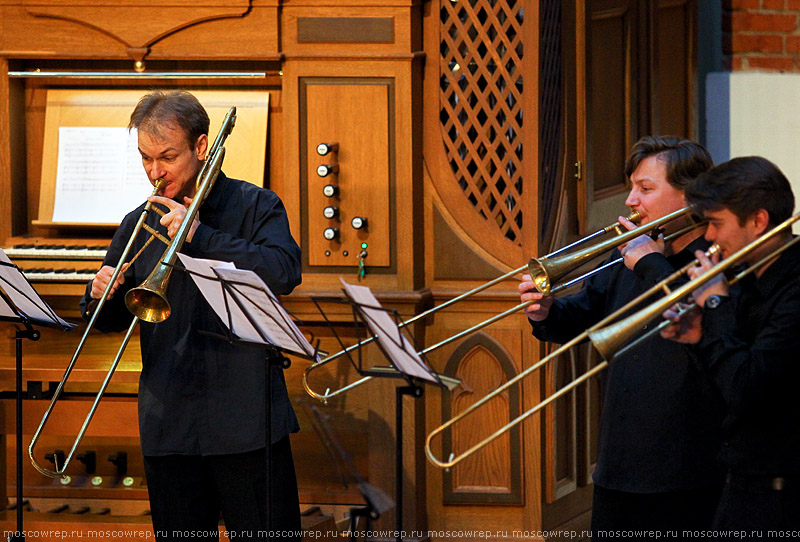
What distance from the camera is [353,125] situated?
16.4ft

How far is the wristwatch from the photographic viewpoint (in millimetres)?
2673

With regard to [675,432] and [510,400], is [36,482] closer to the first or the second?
[510,400]

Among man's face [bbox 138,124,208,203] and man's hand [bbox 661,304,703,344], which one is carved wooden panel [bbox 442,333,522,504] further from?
man's hand [bbox 661,304,703,344]

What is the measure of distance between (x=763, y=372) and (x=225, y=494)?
1743mm

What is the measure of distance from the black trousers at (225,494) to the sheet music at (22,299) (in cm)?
77

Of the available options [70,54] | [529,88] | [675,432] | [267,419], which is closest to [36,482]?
[70,54]

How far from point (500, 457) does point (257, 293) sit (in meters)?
2.24

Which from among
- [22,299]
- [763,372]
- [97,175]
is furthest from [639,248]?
[97,175]

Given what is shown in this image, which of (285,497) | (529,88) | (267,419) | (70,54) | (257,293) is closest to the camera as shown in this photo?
(257,293)

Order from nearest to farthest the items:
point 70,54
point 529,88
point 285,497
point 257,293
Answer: point 257,293 → point 285,497 → point 529,88 → point 70,54

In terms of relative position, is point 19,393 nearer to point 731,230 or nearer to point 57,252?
point 57,252

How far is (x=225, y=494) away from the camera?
356cm

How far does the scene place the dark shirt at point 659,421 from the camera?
10.6ft

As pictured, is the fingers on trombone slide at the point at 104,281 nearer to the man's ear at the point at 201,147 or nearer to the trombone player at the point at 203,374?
the trombone player at the point at 203,374
